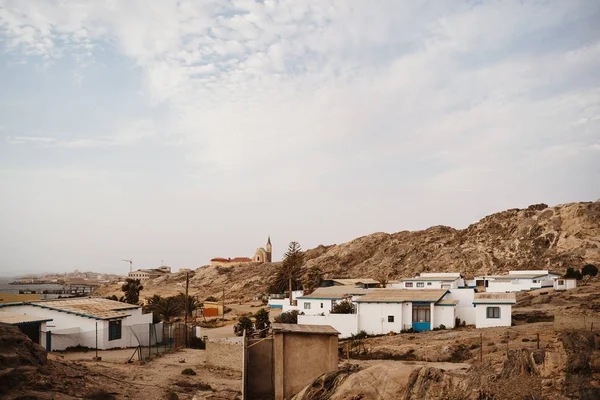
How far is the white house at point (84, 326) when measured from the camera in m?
32.9

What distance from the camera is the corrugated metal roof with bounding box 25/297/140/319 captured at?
3419 cm

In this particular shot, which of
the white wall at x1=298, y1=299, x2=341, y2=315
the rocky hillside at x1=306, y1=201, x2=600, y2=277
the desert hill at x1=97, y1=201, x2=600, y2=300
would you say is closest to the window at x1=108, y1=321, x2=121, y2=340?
the white wall at x1=298, y1=299, x2=341, y2=315

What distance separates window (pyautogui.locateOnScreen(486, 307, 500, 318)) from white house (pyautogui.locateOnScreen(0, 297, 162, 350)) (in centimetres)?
2581

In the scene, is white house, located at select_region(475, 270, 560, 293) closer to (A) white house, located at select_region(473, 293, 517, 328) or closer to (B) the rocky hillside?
(A) white house, located at select_region(473, 293, 517, 328)

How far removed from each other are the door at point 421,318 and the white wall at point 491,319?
3792 mm

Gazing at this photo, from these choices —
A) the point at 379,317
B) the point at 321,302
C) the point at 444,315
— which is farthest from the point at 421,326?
the point at 321,302

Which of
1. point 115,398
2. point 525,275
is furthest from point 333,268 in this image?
point 115,398

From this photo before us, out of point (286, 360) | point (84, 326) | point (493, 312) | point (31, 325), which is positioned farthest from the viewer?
point (493, 312)

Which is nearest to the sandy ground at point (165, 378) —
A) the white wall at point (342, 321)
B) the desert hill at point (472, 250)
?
the white wall at point (342, 321)

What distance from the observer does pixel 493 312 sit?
3938cm

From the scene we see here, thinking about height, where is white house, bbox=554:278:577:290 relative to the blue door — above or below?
above

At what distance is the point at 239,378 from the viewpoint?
87.4ft

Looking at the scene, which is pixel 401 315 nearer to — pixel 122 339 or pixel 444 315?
pixel 444 315

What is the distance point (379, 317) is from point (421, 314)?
351 centimetres
